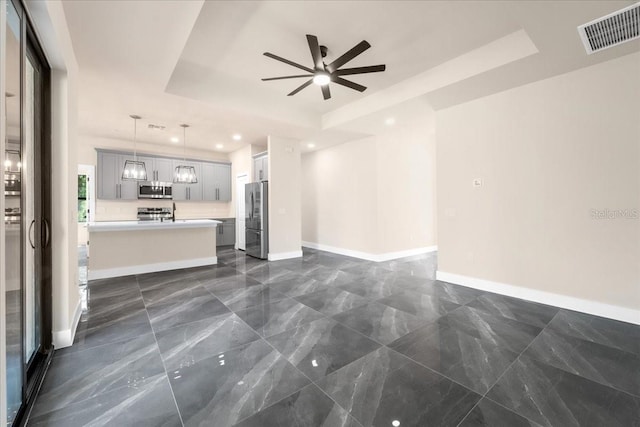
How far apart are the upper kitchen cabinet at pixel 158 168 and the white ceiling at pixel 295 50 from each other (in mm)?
1976

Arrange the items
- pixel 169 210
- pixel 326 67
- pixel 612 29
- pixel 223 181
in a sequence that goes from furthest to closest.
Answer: pixel 223 181
pixel 169 210
pixel 326 67
pixel 612 29

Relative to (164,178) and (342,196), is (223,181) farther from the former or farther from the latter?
(342,196)

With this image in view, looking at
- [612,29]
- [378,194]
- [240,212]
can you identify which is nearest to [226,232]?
[240,212]

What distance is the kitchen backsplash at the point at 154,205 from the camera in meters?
6.75

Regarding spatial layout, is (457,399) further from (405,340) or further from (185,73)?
(185,73)

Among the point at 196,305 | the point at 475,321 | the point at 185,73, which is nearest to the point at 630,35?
the point at 475,321

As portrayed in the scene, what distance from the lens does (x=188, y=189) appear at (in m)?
7.46

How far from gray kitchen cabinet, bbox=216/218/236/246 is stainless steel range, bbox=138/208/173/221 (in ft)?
4.29

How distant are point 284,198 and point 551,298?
15.8 feet

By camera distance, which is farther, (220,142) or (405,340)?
(220,142)

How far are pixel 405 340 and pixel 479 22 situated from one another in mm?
3280

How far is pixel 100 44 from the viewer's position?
2.67 m

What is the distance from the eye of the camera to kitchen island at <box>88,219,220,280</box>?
174 inches

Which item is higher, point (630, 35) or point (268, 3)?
point (268, 3)
